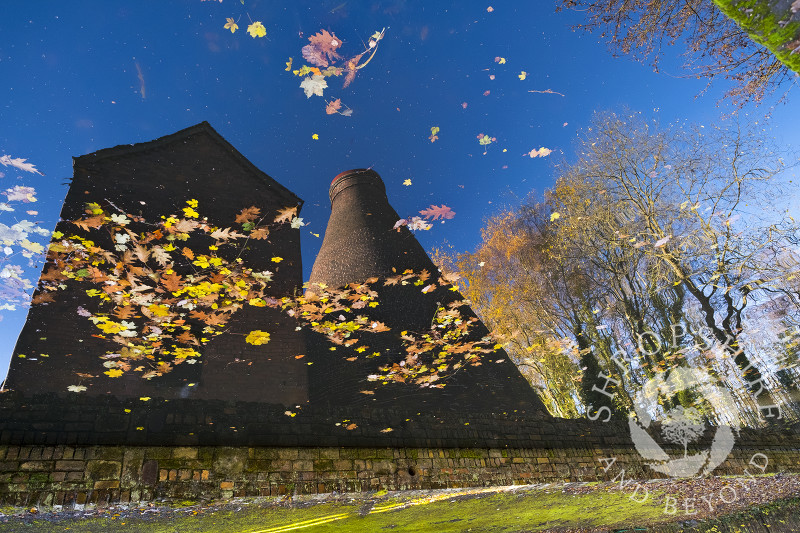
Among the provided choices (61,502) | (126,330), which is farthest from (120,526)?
(126,330)

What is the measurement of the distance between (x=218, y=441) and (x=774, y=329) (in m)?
27.8

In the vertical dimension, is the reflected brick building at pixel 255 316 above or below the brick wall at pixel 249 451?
above

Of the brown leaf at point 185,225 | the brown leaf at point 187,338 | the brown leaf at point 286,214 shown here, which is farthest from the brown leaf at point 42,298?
the brown leaf at point 286,214

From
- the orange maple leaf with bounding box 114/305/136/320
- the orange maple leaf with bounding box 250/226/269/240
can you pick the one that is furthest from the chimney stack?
the orange maple leaf with bounding box 114/305/136/320

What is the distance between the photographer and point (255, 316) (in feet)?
26.9

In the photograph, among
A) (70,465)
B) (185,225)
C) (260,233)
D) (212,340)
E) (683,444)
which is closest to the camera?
(70,465)

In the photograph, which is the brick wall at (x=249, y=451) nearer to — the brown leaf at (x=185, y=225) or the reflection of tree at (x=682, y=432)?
the reflection of tree at (x=682, y=432)

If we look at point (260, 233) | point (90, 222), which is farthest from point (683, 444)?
point (90, 222)

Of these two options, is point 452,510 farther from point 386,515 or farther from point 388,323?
point 388,323

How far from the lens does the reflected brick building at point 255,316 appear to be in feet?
21.7

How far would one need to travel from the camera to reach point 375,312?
845 centimetres

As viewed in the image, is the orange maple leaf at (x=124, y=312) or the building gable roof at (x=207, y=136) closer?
the orange maple leaf at (x=124, y=312)

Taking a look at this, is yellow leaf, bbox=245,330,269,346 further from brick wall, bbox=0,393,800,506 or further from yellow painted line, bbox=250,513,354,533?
yellow painted line, bbox=250,513,354,533

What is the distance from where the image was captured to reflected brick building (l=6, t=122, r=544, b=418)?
6617 millimetres
